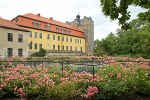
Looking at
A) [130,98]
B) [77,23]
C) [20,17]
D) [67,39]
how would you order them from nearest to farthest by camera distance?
[130,98] → [20,17] → [67,39] → [77,23]

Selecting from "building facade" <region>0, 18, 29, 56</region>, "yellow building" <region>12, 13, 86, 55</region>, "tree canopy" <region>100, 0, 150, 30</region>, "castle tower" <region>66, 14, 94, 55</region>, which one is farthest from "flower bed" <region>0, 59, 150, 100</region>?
"castle tower" <region>66, 14, 94, 55</region>

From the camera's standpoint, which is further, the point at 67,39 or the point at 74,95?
the point at 67,39

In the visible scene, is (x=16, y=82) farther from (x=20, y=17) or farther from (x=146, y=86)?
(x=20, y=17)

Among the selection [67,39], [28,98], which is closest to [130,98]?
[28,98]

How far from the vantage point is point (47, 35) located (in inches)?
1319

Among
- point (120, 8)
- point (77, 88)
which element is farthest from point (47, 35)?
point (77, 88)

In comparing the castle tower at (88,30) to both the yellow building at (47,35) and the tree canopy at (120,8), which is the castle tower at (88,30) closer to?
the yellow building at (47,35)

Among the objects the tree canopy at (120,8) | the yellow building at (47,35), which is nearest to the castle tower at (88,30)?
A: the yellow building at (47,35)

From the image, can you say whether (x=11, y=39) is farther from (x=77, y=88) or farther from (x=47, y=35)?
(x=77, y=88)

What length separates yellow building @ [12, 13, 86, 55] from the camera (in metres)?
28.8

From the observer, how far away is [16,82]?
13.4ft

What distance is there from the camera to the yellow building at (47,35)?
94.4 ft

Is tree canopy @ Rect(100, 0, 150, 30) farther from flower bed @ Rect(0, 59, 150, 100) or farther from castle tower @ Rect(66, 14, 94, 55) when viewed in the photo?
castle tower @ Rect(66, 14, 94, 55)

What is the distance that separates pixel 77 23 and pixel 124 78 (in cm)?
4864
